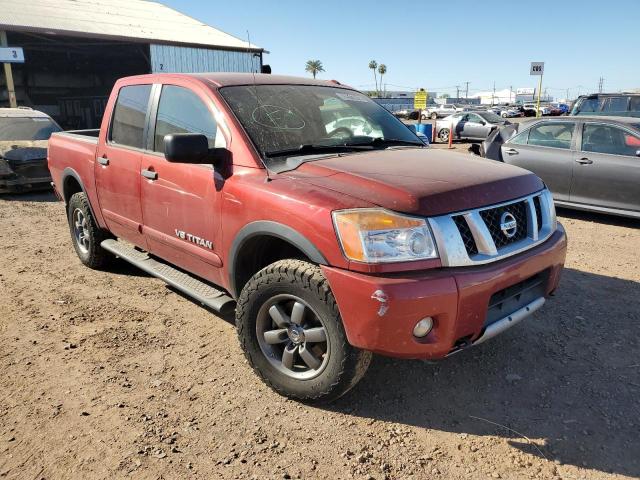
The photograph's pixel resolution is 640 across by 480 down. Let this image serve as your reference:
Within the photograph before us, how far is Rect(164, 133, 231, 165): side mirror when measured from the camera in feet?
9.19

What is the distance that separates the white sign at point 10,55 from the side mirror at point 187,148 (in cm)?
2199

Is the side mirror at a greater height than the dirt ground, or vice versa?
the side mirror

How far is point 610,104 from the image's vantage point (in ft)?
39.8

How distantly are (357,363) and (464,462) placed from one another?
695 millimetres

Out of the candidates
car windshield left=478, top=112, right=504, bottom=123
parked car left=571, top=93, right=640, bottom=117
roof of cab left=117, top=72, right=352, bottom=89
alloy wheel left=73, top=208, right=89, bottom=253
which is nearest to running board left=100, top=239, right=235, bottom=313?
alloy wheel left=73, top=208, right=89, bottom=253

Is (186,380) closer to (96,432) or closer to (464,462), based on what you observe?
(96,432)

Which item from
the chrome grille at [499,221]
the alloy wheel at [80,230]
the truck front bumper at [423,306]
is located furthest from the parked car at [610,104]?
the alloy wheel at [80,230]

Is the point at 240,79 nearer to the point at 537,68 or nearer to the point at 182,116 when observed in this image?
the point at 182,116

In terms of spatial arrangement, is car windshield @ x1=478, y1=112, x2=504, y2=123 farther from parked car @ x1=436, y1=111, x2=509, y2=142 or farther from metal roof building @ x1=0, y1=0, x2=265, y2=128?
metal roof building @ x1=0, y1=0, x2=265, y2=128

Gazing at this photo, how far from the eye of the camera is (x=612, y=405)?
9.39ft

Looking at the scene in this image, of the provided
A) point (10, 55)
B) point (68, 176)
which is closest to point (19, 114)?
point (68, 176)

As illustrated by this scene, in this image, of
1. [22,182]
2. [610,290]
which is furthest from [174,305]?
[22,182]

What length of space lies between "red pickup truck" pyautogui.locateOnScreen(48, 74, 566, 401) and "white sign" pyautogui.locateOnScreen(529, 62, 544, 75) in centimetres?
1692

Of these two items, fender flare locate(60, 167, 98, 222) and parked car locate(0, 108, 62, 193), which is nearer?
fender flare locate(60, 167, 98, 222)
